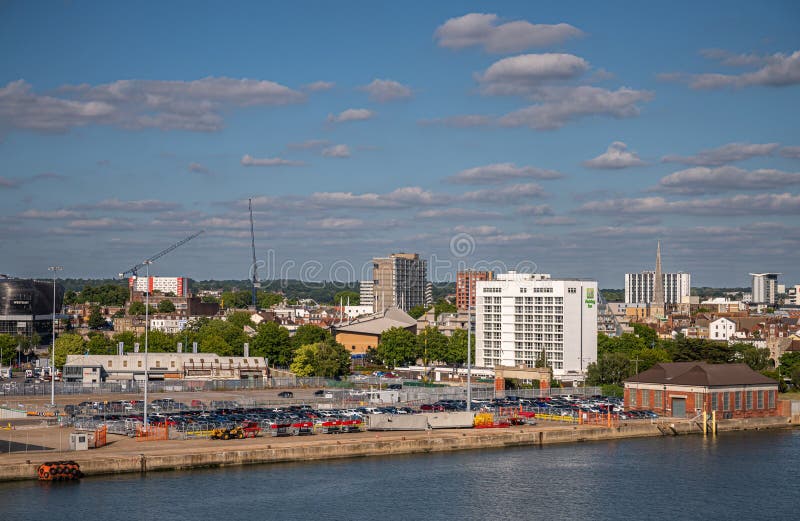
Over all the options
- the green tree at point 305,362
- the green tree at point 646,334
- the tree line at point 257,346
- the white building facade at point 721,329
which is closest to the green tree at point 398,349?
the tree line at point 257,346

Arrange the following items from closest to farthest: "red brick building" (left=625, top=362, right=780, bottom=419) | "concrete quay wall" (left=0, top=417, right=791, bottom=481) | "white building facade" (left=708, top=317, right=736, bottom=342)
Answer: "concrete quay wall" (left=0, top=417, right=791, bottom=481) < "red brick building" (left=625, top=362, right=780, bottom=419) < "white building facade" (left=708, top=317, right=736, bottom=342)

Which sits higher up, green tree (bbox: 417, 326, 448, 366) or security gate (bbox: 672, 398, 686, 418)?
green tree (bbox: 417, 326, 448, 366)

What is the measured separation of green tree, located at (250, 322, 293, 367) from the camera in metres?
99.3

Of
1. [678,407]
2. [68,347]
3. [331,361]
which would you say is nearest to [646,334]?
[331,361]

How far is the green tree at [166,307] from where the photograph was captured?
173 meters

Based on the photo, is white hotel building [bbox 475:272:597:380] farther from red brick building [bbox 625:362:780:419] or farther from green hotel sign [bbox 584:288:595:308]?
red brick building [bbox 625:362:780:419]

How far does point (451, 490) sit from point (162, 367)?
2040 inches

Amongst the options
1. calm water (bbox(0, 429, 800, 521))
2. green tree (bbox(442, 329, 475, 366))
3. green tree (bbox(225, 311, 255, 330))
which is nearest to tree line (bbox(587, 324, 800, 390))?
green tree (bbox(442, 329, 475, 366))

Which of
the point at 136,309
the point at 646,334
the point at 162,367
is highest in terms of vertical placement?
the point at 136,309

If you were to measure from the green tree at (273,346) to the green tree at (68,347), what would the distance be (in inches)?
653

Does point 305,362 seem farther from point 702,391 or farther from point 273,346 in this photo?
point 702,391

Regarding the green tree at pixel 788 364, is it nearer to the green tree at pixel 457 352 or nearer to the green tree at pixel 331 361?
the green tree at pixel 457 352

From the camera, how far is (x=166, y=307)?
174 m

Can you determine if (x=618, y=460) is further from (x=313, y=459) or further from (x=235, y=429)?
(x=235, y=429)
